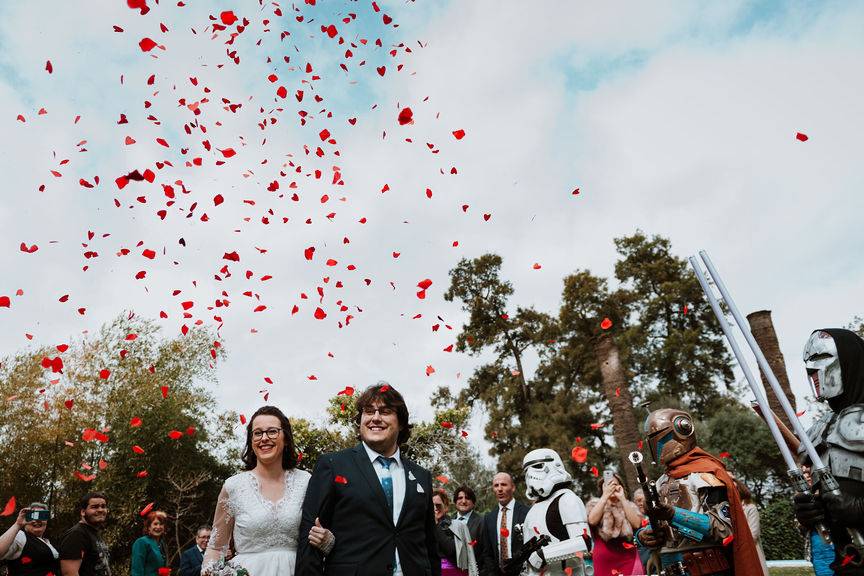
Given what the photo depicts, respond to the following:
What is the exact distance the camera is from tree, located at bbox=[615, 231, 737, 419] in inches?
1399

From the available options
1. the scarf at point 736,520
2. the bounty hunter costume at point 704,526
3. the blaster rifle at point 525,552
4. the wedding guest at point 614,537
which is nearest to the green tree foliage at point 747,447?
the wedding guest at point 614,537

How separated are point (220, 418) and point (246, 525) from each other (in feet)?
102

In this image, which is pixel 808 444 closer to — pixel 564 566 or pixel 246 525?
pixel 564 566

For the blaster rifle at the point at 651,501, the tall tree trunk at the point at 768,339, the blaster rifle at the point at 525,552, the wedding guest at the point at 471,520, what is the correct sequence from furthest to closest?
the tall tree trunk at the point at 768,339 → the wedding guest at the point at 471,520 → the blaster rifle at the point at 525,552 → the blaster rifle at the point at 651,501

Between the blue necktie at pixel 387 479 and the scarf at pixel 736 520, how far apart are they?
2263mm

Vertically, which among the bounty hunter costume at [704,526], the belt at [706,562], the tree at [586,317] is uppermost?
the tree at [586,317]

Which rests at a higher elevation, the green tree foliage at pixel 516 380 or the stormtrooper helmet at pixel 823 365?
the green tree foliage at pixel 516 380

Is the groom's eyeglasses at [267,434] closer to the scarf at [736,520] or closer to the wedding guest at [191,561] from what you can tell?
the scarf at [736,520]

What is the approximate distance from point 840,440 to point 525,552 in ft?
9.73

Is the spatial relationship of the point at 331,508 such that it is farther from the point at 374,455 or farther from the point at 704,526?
the point at 704,526

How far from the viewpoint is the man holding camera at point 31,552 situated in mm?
5938

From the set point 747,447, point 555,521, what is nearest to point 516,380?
point 747,447

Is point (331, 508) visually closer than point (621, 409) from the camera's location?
Yes

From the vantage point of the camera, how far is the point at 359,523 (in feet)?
12.1
